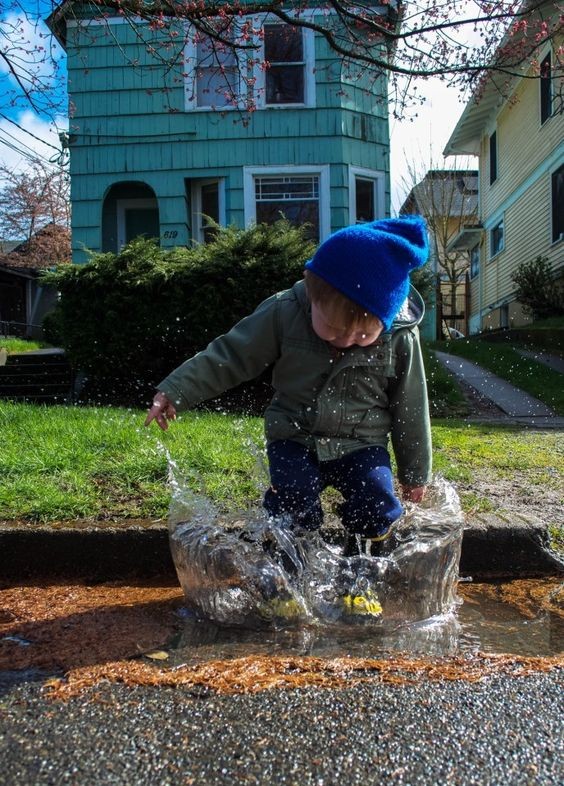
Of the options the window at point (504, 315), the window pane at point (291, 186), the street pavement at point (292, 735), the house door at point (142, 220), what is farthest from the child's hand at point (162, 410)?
the window at point (504, 315)

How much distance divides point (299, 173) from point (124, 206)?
349cm

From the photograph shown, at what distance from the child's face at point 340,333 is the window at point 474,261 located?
2130 centimetres

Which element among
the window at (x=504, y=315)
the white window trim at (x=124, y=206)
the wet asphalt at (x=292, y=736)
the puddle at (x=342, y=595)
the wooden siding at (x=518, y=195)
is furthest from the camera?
the window at (x=504, y=315)

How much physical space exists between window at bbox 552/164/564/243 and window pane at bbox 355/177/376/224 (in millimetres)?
5038

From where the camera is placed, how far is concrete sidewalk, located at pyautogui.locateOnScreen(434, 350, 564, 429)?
7000mm

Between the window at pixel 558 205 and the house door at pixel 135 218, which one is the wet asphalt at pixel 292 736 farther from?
the window at pixel 558 205

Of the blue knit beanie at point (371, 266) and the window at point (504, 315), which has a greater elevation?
the window at point (504, 315)

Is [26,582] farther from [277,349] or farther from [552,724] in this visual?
[552,724]

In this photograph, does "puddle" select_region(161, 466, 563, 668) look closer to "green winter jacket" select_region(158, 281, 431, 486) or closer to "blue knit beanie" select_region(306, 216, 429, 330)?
"green winter jacket" select_region(158, 281, 431, 486)

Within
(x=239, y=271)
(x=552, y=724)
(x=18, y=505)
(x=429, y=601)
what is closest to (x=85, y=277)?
(x=239, y=271)

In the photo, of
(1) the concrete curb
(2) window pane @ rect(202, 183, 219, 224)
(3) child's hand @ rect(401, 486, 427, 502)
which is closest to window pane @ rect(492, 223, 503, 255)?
(2) window pane @ rect(202, 183, 219, 224)

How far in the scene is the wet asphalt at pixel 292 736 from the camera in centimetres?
139

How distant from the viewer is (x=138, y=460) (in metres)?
3.87

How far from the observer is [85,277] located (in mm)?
7594
